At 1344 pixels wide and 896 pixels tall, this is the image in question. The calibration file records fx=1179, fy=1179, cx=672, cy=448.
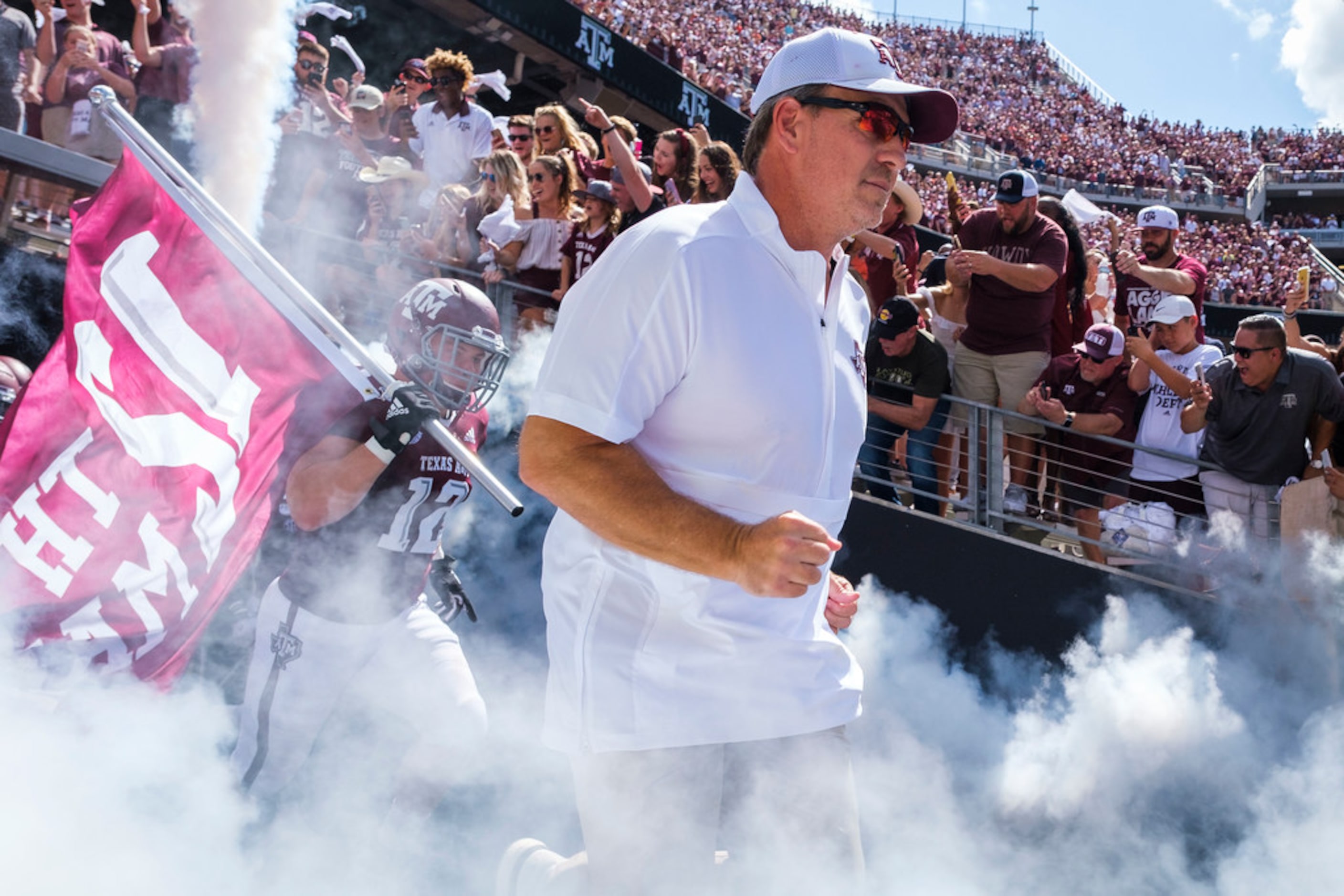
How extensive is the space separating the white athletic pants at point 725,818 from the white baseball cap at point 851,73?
4.07 feet

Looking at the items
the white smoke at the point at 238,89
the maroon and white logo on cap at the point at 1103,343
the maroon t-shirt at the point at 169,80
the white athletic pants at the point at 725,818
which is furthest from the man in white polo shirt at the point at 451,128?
the white athletic pants at the point at 725,818

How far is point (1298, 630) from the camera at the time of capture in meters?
5.77

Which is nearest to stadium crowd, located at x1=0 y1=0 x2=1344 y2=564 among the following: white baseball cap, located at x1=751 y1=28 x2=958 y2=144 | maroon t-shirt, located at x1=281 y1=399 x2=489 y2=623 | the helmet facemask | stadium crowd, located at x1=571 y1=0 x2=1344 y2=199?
the helmet facemask

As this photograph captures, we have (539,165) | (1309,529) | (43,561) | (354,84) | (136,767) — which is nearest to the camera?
(43,561)

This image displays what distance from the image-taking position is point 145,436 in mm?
3318

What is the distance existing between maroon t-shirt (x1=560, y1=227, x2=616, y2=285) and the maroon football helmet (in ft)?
9.64

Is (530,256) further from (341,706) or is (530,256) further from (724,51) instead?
(724,51)

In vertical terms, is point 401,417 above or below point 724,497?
below

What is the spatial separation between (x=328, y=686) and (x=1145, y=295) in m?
5.34

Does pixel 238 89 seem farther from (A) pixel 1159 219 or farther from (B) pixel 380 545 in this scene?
(A) pixel 1159 219

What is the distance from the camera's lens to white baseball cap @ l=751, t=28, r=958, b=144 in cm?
223

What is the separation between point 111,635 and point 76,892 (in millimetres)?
847

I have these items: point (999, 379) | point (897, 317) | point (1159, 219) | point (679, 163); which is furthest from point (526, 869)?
point (1159, 219)

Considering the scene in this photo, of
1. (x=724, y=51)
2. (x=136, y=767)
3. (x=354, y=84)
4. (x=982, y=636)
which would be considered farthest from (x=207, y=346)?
(x=724, y=51)
